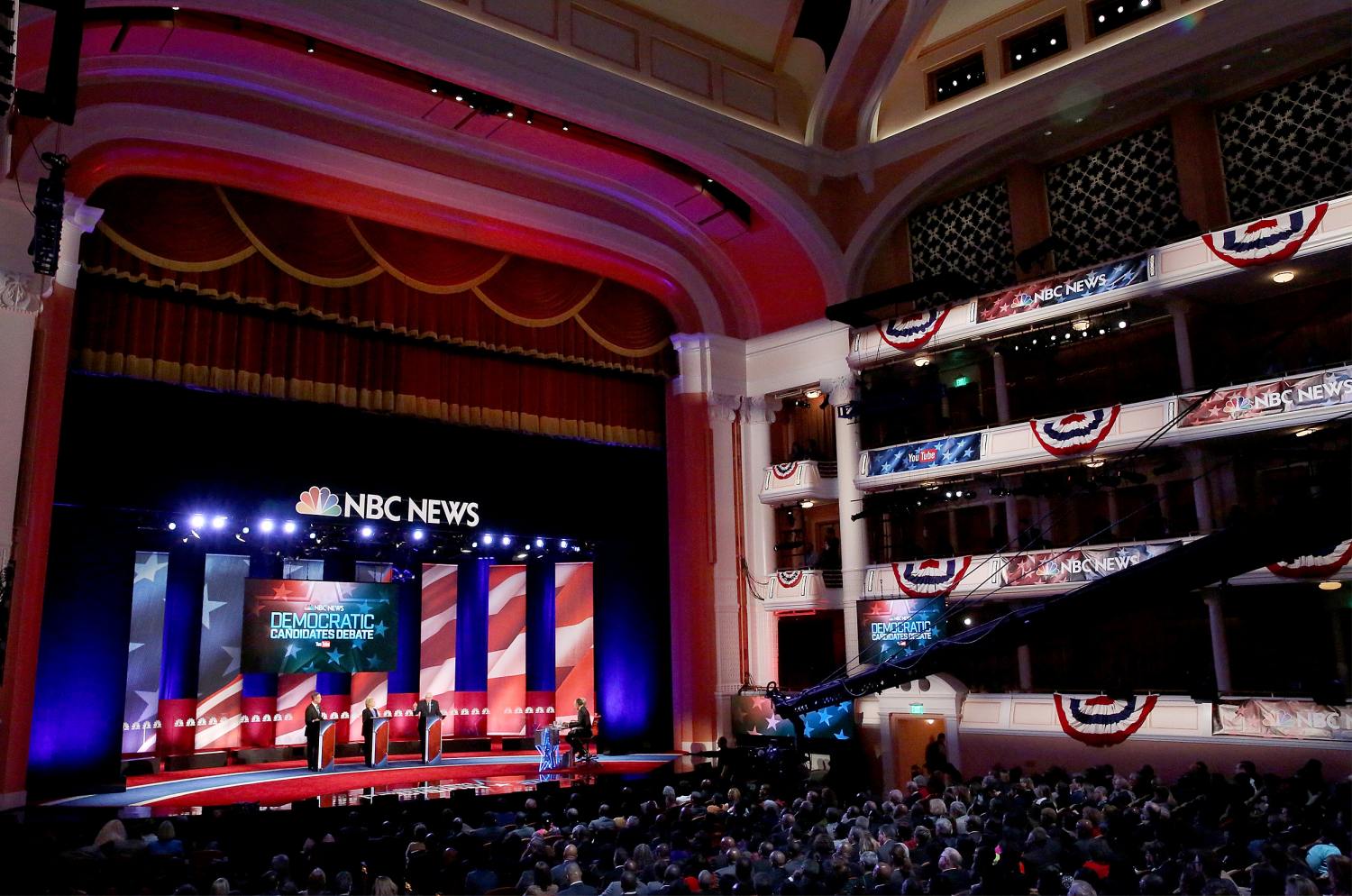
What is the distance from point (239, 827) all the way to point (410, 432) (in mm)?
8324

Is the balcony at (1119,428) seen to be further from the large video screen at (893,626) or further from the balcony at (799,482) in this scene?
the large video screen at (893,626)

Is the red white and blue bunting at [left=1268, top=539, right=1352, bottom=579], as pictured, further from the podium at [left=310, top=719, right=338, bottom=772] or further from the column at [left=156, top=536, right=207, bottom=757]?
the column at [left=156, top=536, right=207, bottom=757]

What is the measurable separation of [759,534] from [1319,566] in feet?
33.9

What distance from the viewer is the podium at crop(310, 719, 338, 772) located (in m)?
17.7

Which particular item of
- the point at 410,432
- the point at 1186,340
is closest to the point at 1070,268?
the point at 1186,340

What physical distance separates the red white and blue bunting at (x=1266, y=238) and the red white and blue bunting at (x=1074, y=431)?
293 centimetres

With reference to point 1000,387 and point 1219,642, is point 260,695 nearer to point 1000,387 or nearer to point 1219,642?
point 1000,387

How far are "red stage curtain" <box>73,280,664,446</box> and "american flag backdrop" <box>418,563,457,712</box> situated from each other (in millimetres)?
5538

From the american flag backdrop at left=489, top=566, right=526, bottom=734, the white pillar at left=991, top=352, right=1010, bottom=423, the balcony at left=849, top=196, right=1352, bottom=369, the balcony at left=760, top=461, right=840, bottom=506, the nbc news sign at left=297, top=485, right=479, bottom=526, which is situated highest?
the balcony at left=849, top=196, right=1352, bottom=369

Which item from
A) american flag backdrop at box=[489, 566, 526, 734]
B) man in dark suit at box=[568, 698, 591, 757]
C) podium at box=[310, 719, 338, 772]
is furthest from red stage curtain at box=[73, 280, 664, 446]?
podium at box=[310, 719, 338, 772]

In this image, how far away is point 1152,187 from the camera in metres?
18.3

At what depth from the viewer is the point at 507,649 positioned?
23.8m

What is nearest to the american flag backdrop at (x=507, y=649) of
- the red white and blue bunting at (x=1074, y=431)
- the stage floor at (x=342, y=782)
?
the stage floor at (x=342, y=782)

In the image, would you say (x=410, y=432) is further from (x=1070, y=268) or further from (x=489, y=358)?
(x=1070, y=268)
